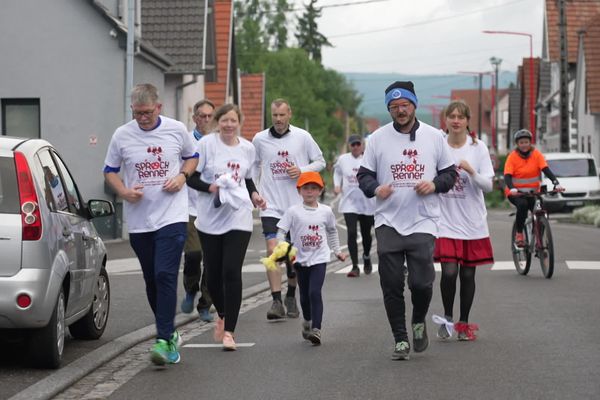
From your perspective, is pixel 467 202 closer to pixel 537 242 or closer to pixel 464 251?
pixel 464 251

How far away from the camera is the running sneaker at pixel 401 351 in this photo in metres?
9.45

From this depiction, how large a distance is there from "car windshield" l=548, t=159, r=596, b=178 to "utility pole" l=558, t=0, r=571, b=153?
1.56 metres

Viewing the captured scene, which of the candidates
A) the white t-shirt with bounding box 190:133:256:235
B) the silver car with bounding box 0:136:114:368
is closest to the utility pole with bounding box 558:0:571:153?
the white t-shirt with bounding box 190:133:256:235

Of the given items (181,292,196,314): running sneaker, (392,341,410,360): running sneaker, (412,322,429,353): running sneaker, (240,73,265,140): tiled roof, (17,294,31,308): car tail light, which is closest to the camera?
(17,294,31,308): car tail light

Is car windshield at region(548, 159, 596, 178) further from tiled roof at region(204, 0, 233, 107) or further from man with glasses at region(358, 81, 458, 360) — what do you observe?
man with glasses at region(358, 81, 458, 360)

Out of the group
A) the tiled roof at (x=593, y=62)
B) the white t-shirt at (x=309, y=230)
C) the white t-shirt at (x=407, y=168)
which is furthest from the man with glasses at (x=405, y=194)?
the tiled roof at (x=593, y=62)

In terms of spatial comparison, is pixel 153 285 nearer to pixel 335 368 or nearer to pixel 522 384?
pixel 335 368

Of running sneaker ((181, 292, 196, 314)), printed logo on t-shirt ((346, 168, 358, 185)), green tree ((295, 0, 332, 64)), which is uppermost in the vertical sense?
green tree ((295, 0, 332, 64))

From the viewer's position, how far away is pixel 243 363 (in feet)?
31.4

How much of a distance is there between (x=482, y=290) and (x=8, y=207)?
25.0ft

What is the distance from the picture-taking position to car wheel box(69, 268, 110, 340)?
10.7m

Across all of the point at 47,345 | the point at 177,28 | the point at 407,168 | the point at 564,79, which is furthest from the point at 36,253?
the point at 564,79

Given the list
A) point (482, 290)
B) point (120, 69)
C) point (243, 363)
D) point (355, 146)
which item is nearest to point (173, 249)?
point (243, 363)

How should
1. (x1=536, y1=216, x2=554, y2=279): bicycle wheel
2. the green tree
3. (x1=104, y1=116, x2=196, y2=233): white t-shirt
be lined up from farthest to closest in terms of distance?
the green tree < (x1=536, y1=216, x2=554, y2=279): bicycle wheel < (x1=104, y1=116, x2=196, y2=233): white t-shirt
